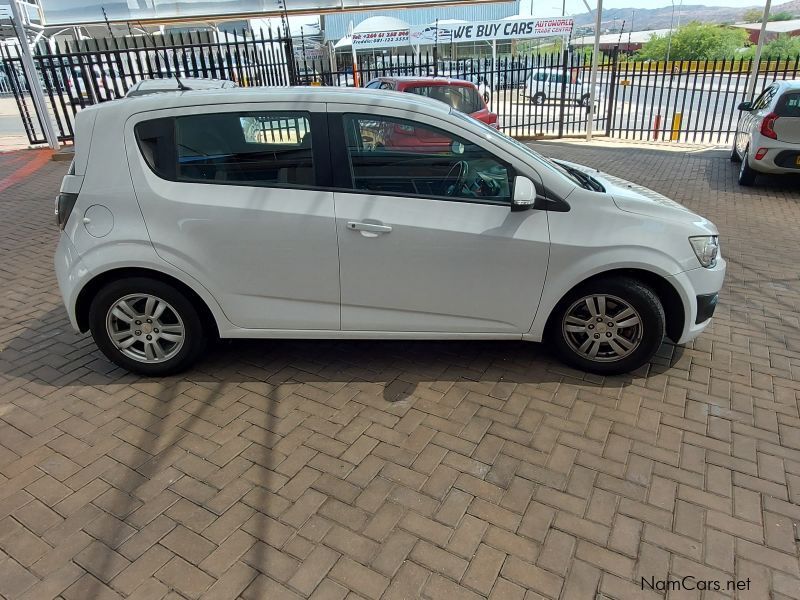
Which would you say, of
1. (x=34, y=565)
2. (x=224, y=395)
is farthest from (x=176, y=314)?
(x=34, y=565)

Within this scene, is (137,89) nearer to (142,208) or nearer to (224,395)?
(142,208)

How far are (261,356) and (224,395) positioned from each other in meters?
0.50

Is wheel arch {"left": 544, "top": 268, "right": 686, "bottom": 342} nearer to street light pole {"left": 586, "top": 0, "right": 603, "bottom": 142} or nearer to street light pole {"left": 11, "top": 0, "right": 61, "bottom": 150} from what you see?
street light pole {"left": 586, "top": 0, "right": 603, "bottom": 142}

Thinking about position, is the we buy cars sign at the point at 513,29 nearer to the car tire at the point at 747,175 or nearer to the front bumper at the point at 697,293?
the car tire at the point at 747,175

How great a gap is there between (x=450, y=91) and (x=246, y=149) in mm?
7013

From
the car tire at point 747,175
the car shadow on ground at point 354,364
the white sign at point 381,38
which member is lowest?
the car tire at point 747,175

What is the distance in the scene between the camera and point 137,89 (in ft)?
22.1

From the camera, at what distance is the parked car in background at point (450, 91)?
9.38m

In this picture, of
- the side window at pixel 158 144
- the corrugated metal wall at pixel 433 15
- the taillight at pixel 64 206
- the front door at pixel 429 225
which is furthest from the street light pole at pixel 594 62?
the corrugated metal wall at pixel 433 15

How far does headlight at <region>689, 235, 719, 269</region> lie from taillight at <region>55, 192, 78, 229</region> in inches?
148

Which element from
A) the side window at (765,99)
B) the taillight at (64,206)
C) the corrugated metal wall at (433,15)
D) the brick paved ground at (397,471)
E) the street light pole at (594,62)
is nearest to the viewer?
the brick paved ground at (397,471)

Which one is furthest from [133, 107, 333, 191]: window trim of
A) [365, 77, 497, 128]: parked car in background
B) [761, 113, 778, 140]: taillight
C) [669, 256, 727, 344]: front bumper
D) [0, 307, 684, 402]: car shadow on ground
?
[761, 113, 778, 140]: taillight

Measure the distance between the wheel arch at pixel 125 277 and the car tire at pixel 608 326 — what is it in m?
2.23

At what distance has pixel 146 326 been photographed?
347 centimetres
